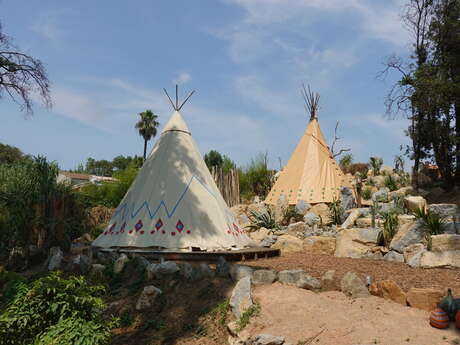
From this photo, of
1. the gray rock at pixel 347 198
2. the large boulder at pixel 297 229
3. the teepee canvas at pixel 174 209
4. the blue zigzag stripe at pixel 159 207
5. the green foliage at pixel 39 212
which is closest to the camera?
the teepee canvas at pixel 174 209

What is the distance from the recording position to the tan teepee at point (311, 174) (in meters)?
14.6

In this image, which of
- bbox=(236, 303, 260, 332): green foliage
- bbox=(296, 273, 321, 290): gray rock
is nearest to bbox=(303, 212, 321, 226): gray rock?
bbox=(296, 273, 321, 290): gray rock

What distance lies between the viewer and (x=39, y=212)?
31.2 ft

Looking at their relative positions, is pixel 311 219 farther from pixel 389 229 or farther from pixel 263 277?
pixel 263 277

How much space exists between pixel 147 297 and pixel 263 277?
5.47 feet

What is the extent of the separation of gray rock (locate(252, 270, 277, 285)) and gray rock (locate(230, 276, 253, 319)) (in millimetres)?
258

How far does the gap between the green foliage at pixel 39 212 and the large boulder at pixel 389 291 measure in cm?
675

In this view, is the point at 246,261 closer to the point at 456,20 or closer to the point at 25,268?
the point at 25,268

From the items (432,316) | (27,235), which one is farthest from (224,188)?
(432,316)

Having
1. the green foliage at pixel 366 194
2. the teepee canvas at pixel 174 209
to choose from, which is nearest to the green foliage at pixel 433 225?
the teepee canvas at pixel 174 209

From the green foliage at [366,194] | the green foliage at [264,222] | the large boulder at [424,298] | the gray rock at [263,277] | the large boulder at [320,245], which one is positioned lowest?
the large boulder at [424,298]

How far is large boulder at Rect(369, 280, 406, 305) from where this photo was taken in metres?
5.15

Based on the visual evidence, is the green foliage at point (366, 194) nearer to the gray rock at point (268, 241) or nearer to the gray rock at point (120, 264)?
the gray rock at point (268, 241)

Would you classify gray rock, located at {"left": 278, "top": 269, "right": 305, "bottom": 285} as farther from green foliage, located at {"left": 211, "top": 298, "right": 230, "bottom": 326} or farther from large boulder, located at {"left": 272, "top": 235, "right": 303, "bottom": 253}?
large boulder, located at {"left": 272, "top": 235, "right": 303, "bottom": 253}
